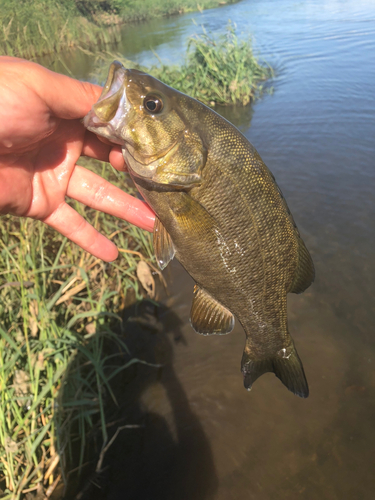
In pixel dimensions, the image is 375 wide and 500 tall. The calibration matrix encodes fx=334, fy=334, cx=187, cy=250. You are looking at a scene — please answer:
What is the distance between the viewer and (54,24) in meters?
12.8

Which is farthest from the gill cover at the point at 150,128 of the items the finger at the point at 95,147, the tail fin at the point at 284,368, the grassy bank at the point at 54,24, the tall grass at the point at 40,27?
the tall grass at the point at 40,27

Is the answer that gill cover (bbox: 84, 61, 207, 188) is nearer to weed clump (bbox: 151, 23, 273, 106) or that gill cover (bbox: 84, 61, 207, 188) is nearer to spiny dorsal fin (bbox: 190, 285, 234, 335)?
spiny dorsal fin (bbox: 190, 285, 234, 335)

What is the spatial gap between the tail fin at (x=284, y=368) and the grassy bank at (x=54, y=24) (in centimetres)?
700

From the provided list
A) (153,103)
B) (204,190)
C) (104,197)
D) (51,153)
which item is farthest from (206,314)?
(51,153)

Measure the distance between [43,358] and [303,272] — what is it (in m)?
2.30

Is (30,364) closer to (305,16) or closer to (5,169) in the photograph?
(5,169)

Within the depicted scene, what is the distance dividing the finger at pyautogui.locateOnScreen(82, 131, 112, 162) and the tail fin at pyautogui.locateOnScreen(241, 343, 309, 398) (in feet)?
6.41

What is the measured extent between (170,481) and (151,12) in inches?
1374

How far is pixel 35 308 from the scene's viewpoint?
126 inches

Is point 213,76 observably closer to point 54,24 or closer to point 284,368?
point 54,24

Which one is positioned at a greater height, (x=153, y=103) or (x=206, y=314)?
(x=153, y=103)

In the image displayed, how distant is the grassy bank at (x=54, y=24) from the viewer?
31.1ft

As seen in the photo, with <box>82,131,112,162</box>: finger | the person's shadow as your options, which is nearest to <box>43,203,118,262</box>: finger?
<box>82,131,112,162</box>: finger

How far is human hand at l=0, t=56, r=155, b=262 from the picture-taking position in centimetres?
193
